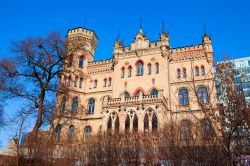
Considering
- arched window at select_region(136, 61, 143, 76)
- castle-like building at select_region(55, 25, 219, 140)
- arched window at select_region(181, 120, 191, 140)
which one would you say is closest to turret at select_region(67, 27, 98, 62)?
castle-like building at select_region(55, 25, 219, 140)

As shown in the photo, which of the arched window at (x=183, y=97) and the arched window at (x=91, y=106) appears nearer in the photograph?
the arched window at (x=183, y=97)

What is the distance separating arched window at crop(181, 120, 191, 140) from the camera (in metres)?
13.9

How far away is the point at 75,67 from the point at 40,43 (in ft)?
37.9

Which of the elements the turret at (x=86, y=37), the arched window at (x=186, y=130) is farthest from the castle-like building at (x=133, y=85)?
the arched window at (x=186, y=130)

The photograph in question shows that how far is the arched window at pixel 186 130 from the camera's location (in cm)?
1389

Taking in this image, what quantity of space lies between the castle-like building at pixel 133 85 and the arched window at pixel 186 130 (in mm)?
8420

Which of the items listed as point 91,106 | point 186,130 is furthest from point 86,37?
point 186,130

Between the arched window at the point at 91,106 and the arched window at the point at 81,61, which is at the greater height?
the arched window at the point at 81,61

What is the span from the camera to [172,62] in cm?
3034

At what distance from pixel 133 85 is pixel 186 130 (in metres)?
16.0

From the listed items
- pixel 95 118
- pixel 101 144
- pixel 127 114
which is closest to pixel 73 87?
pixel 95 118

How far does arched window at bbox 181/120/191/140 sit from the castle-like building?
8.42m

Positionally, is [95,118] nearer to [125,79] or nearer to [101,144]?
[125,79]

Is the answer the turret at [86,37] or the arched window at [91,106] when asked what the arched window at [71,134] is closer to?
the arched window at [91,106]
